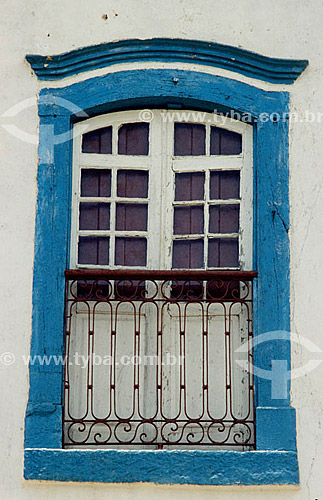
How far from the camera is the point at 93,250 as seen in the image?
7645 mm

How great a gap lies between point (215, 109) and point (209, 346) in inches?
61.4

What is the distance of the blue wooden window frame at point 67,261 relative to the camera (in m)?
7.10

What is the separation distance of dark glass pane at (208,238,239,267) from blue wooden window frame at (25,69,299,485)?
6.6 inches

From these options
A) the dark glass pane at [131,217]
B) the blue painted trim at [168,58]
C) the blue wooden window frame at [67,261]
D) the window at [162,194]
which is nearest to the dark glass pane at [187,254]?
the window at [162,194]

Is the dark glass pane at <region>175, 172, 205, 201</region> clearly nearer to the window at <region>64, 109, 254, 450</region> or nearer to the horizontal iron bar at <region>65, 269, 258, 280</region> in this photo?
the window at <region>64, 109, 254, 450</region>

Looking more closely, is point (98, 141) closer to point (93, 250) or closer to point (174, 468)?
point (93, 250)

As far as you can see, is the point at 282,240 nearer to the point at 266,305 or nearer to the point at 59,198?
the point at 266,305

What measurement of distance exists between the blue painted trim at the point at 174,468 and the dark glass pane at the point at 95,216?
4.89ft

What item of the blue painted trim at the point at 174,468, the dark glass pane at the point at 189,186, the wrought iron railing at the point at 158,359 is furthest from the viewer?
the dark glass pane at the point at 189,186

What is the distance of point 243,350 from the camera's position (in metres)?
7.43

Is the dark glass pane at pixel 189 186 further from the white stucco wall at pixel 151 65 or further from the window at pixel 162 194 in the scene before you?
the white stucco wall at pixel 151 65

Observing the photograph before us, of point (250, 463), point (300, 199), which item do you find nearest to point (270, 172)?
point (300, 199)

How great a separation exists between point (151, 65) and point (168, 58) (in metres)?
0.12

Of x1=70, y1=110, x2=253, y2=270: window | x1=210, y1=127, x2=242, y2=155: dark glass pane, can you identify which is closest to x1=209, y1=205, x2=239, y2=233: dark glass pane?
x1=70, y1=110, x2=253, y2=270: window
